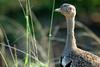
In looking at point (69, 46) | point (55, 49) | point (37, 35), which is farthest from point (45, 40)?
point (69, 46)

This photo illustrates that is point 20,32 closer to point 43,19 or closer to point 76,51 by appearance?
point 43,19

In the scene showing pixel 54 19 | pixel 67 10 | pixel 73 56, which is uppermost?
pixel 67 10

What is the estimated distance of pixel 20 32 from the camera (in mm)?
10391

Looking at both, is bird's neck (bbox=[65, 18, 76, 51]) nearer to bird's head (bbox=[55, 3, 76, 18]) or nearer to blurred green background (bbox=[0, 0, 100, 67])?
bird's head (bbox=[55, 3, 76, 18])

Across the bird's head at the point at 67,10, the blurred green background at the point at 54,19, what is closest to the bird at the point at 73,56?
the bird's head at the point at 67,10

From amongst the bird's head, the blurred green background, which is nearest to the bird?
the bird's head

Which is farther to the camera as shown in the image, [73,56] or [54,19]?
[54,19]

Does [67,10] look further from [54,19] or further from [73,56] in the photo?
[54,19]

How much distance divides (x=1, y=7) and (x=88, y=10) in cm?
178

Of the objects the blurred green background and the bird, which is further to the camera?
the blurred green background

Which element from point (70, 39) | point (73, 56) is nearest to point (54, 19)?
point (70, 39)

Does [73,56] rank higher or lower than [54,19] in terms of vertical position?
higher

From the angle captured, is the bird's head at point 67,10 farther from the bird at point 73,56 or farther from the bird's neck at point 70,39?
the bird's neck at point 70,39

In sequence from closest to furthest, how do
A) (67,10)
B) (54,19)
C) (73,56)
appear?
1. (73,56)
2. (67,10)
3. (54,19)
